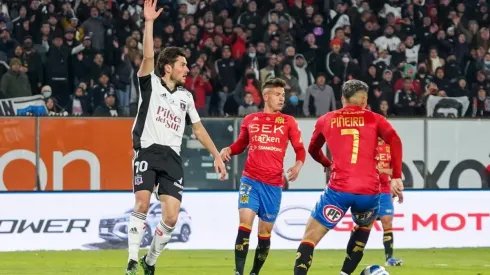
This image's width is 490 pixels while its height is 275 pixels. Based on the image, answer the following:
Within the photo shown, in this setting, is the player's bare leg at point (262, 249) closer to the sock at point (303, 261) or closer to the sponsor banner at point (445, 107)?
the sock at point (303, 261)

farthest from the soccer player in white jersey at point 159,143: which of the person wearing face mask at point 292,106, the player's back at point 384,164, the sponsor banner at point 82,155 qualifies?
the person wearing face mask at point 292,106

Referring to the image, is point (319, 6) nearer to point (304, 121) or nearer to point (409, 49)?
point (409, 49)

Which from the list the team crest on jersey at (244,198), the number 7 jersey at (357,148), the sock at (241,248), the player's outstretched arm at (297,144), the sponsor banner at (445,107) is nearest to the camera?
the number 7 jersey at (357,148)

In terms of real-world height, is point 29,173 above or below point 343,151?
below

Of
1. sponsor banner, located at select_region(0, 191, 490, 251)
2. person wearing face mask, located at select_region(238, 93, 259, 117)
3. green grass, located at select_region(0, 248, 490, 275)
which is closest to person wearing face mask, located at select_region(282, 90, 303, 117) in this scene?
person wearing face mask, located at select_region(238, 93, 259, 117)

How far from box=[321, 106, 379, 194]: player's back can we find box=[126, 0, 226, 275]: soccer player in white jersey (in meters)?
1.47

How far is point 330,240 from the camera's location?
Answer: 2055 centimetres

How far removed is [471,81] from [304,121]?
6067 millimetres

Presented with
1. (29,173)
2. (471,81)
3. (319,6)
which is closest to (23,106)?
(29,173)

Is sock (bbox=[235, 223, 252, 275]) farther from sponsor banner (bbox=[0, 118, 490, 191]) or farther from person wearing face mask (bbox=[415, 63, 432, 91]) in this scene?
person wearing face mask (bbox=[415, 63, 432, 91])

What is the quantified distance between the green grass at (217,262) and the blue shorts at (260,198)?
1.54m

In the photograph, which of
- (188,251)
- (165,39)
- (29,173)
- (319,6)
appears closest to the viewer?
(188,251)

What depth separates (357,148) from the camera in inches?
444

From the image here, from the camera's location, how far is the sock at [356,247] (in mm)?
12047
